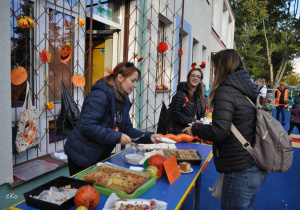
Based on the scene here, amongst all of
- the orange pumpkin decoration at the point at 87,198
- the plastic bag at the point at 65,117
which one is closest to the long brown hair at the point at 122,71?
the orange pumpkin decoration at the point at 87,198

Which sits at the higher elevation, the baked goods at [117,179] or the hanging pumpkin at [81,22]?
the hanging pumpkin at [81,22]

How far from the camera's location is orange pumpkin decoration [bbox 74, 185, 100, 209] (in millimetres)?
1310

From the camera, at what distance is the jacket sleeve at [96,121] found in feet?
6.24

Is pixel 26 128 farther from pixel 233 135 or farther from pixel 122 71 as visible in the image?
pixel 233 135

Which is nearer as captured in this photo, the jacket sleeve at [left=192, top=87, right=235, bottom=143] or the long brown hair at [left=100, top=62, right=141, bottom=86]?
the jacket sleeve at [left=192, top=87, right=235, bottom=143]

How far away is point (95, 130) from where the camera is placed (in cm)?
189

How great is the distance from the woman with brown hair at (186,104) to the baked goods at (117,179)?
1.75 m

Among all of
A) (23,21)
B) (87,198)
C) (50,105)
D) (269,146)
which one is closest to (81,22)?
(23,21)

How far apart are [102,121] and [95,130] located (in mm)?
169

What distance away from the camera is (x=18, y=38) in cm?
279

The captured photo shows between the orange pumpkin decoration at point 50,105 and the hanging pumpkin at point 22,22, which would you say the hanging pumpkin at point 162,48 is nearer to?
the orange pumpkin decoration at point 50,105

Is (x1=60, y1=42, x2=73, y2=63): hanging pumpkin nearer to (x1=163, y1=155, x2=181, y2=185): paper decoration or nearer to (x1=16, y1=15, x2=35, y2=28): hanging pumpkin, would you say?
(x1=16, y1=15, x2=35, y2=28): hanging pumpkin

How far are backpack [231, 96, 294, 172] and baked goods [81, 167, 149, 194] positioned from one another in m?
0.77

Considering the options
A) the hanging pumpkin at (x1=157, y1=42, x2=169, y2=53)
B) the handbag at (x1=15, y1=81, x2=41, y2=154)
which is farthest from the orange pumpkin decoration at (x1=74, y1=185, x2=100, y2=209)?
the hanging pumpkin at (x1=157, y1=42, x2=169, y2=53)
